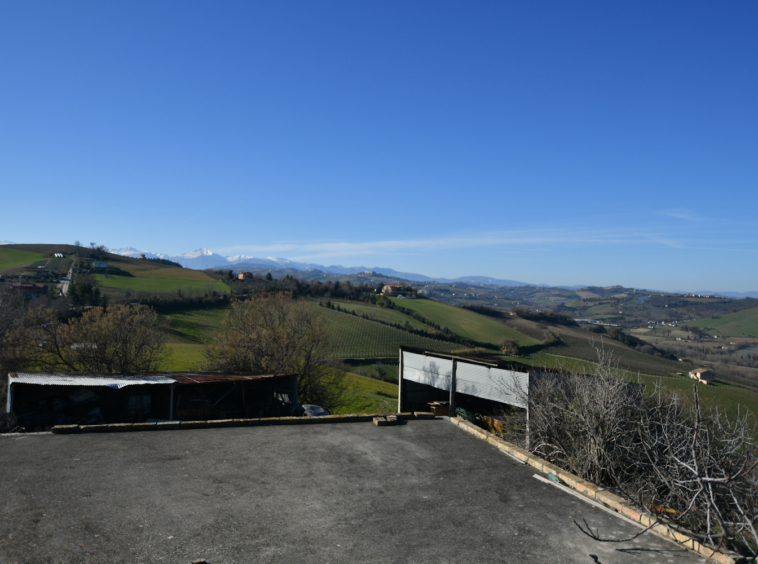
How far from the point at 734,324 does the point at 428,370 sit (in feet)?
483

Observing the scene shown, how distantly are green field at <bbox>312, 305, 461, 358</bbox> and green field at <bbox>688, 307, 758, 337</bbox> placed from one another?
3669 inches

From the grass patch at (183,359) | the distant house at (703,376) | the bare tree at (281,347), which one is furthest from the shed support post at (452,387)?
the distant house at (703,376)

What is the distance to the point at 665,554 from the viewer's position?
19.3 feet

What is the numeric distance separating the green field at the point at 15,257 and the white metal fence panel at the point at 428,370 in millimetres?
88035

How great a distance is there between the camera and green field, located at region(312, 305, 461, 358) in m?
61.2

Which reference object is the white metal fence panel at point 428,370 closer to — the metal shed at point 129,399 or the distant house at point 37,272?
the metal shed at point 129,399

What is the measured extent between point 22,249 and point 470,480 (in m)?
119

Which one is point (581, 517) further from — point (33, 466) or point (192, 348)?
point (192, 348)

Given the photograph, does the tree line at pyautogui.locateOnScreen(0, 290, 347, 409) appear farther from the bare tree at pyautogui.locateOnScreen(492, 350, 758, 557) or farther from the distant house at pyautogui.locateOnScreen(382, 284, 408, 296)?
the distant house at pyautogui.locateOnScreen(382, 284, 408, 296)

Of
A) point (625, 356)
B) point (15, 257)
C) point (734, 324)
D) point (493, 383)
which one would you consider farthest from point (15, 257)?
point (734, 324)

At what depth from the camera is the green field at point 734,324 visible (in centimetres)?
11923

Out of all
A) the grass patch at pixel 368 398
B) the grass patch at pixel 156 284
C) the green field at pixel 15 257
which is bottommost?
the grass patch at pixel 368 398

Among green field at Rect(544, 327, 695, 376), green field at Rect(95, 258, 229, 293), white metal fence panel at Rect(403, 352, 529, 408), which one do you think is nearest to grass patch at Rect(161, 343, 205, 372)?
white metal fence panel at Rect(403, 352, 529, 408)

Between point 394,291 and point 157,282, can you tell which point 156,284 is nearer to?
point 157,282
